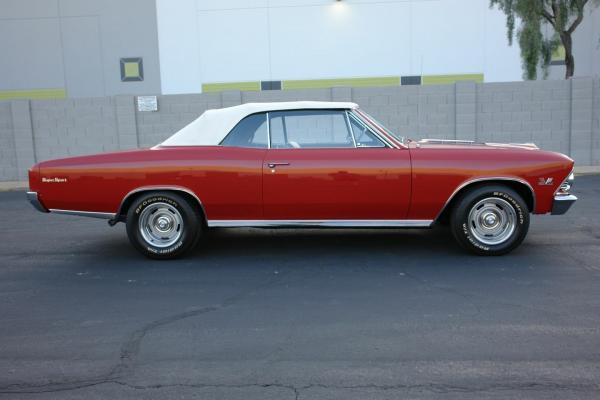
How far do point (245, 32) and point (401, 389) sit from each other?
22.3 m

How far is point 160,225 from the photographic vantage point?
6.51 m

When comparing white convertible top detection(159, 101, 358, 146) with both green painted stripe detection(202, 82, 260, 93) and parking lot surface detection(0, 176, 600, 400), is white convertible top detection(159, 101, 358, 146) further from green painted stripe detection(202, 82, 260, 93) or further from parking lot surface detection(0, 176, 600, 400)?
green painted stripe detection(202, 82, 260, 93)

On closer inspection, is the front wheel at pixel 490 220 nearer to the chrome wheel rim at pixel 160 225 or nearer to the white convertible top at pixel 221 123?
the white convertible top at pixel 221 123

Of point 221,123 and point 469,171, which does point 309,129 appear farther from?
point 469,171

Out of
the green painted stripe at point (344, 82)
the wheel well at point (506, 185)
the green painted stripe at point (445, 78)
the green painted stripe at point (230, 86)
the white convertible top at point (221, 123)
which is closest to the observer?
the wheel well at point (506, 185)

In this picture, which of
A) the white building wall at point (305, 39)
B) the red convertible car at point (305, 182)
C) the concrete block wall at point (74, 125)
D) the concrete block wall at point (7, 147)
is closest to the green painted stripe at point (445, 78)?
the white building wall at point (305, 39)

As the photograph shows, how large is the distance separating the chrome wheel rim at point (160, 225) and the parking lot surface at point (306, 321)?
26 centimetres

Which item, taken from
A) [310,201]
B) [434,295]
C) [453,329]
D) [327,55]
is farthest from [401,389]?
[327,55]

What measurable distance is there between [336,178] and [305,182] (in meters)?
0.32

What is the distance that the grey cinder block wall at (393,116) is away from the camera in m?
15.1

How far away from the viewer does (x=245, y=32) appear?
24.0 meters

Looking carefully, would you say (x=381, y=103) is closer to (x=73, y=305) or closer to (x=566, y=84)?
(x=566, y=84)

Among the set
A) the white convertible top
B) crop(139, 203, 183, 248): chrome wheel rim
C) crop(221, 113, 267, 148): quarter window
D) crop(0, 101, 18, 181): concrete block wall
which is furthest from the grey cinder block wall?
crop(139, 203, 183, 248): chrome wheel rim

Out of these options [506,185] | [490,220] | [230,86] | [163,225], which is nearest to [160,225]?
[163,225]
